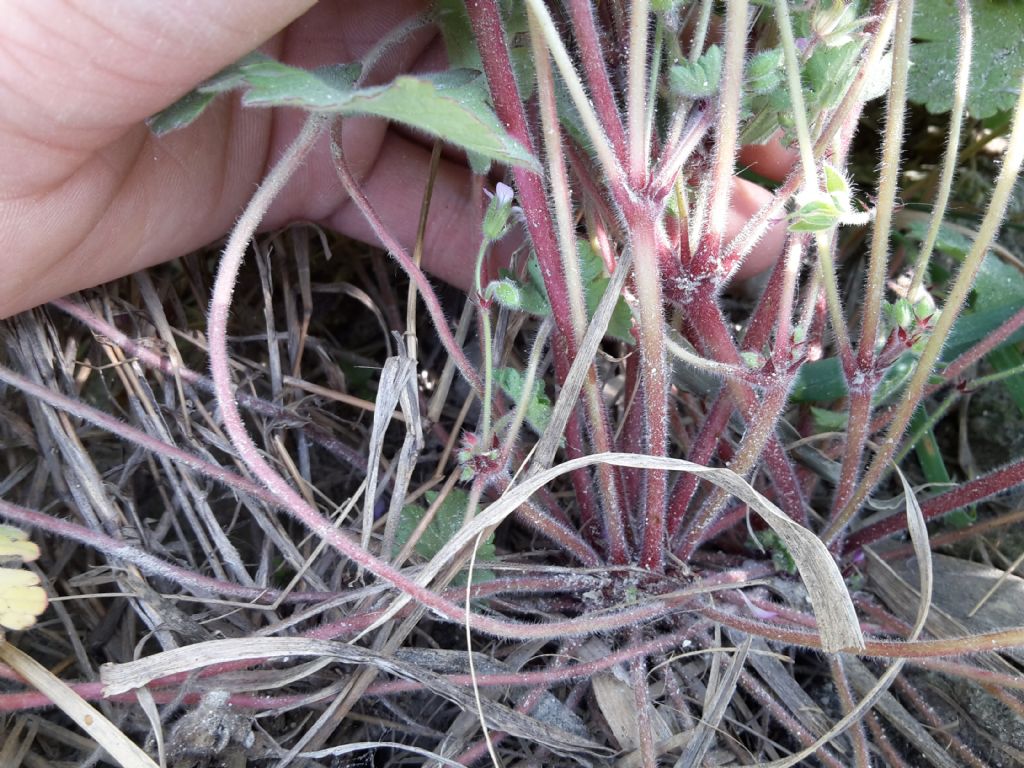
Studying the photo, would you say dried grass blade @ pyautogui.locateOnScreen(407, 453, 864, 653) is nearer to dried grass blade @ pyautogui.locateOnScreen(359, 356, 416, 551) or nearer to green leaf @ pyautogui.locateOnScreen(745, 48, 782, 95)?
dried grass blade @ pyautogui.locateOnScreen(359, 356, 416, 551)

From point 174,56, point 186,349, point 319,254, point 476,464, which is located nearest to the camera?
point 174,56

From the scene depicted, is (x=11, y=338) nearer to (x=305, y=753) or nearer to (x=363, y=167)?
(x=363, y=167)

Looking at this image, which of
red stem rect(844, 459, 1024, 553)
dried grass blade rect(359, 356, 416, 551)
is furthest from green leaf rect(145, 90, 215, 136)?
red stem rect(844, 459, 1024, 553)

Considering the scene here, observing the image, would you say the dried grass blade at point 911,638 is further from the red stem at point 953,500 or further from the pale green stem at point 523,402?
the pale green stem at point 523,402

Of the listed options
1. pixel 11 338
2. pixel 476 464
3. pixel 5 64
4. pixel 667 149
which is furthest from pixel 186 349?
pixel 667 149

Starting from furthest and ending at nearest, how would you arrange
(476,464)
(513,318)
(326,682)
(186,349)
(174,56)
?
(186,349)
(513,318)
(326,682)
(476,464)
(174,56)

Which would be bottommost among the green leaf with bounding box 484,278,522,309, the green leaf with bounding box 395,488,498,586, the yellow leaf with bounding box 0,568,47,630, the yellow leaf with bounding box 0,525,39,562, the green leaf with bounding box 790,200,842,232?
the green leaf with bounding box 395,488,498,586

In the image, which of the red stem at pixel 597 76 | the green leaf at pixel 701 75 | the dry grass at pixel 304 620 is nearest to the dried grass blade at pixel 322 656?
the dry grass at pixel 304 620
